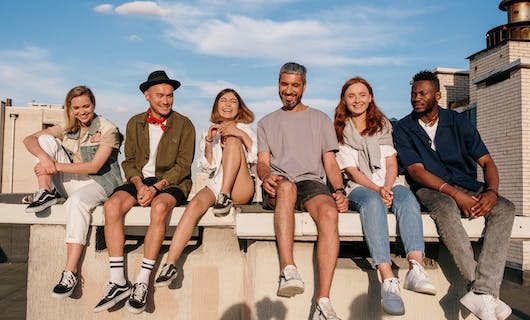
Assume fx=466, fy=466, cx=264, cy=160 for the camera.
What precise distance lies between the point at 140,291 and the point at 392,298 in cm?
184

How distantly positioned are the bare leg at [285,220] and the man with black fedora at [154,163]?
36.3 inches

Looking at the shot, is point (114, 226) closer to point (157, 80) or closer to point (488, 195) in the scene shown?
point (157, 80)

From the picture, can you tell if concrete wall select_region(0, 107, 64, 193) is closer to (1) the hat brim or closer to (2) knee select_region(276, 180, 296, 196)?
(1) the hat brim

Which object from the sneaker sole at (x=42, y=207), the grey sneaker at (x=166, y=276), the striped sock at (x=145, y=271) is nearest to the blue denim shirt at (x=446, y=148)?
the grey sneaker at (x=166, y=276)

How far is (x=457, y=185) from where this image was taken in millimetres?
4203

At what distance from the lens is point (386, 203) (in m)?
3.86

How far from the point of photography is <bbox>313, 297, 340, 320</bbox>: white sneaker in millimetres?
3207

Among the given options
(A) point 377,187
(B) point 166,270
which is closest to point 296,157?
(A) point 377,187

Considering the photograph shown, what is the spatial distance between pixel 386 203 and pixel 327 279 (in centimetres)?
90

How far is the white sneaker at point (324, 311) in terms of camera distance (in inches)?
126

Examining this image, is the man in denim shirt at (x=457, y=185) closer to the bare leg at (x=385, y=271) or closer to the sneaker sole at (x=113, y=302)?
the bare leg at (x=385, y=271)

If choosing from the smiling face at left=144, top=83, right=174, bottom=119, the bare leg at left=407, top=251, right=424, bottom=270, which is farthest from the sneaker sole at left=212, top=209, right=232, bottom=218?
the bare leg at left=407, top=251, right=424, bottom=270

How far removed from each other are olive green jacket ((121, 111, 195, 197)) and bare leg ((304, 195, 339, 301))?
1.35 m

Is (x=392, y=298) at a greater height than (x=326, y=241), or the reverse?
(x=326, y=241)
